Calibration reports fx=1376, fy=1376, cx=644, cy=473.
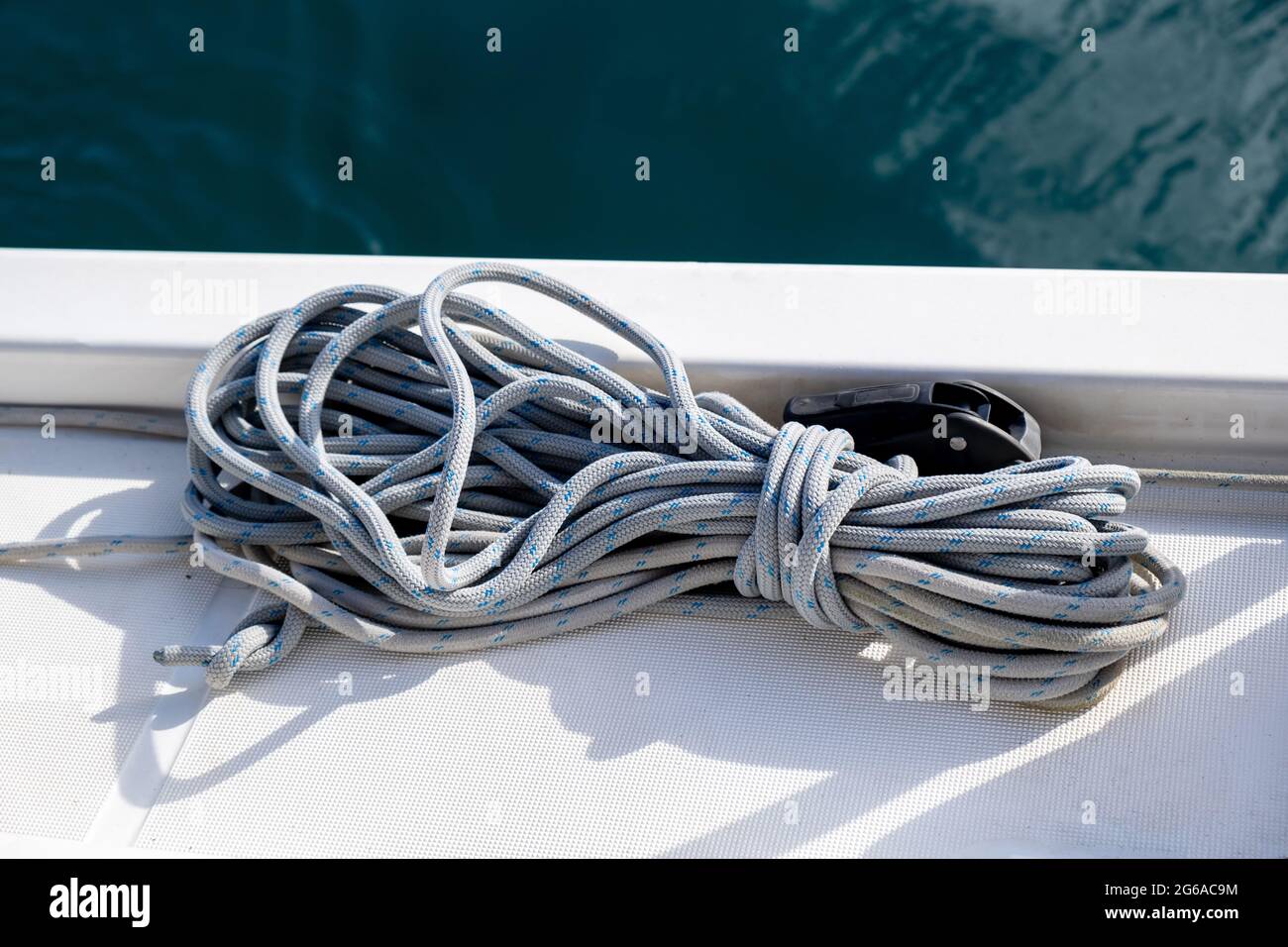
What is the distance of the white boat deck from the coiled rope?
1.9 inches

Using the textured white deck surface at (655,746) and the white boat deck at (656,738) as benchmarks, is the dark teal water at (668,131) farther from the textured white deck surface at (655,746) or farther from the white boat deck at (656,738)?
→ the textured white deck surface at (655,746)

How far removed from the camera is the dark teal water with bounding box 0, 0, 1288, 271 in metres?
3.28

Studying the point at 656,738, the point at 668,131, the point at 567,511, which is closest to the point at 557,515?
the point at 567,511

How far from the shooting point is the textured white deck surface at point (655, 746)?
1.48m

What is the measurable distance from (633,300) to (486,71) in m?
1.76

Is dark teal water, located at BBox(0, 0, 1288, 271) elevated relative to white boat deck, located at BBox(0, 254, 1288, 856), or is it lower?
elevated

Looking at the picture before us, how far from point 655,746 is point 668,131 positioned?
2163 mm

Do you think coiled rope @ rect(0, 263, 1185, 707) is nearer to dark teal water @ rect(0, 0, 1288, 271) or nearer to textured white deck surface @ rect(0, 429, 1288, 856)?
textured white deck surface @ rect(0, 429, 1288, 856)

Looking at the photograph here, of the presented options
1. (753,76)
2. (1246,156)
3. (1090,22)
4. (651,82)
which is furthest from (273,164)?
(1246,156)

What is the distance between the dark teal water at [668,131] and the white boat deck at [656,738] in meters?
1.57

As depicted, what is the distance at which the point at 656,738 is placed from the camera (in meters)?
1.58

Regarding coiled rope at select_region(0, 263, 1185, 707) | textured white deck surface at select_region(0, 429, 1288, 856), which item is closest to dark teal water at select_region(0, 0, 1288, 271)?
coiled rope at select_region(0, 263, 1185, 707)
